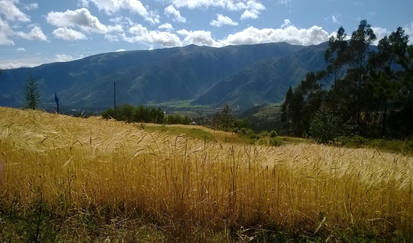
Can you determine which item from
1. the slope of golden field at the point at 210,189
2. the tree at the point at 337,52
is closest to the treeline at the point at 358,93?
the tree at the point at 337,52

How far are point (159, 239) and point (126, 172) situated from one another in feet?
4.04

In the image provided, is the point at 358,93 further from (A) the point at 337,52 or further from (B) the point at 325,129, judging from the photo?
(B) the point at 325,129

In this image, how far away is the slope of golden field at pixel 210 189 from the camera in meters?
3.48

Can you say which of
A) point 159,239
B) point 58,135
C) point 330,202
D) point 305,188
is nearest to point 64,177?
point 58,135

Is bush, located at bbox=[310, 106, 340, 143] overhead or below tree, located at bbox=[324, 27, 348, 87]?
below

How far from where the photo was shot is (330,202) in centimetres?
355

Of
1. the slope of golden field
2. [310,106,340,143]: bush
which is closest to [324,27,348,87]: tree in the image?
[310,106,340,143]: bush

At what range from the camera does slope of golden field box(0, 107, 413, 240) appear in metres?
3.48

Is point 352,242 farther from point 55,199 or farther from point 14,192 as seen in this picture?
point 14,192

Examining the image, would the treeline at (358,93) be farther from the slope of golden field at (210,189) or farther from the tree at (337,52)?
the slope of golden field at (210,189)

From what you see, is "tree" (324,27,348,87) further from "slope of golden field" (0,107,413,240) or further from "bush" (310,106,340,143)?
"slope of golden field" (0,107,413,240)

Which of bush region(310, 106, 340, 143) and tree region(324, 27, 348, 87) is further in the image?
tree region(324, 27, 348, 87)

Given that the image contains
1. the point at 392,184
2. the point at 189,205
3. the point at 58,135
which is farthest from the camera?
the point at 58,135

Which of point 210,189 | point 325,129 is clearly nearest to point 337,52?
point 325,129
